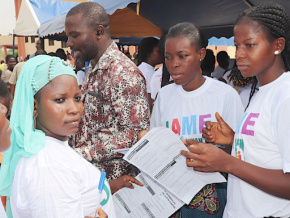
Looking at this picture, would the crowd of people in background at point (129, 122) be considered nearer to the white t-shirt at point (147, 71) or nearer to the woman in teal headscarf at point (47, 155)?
the woman in teal headscarf at point (47, 155)

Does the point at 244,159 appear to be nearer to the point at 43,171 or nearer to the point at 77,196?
the point at 77,196

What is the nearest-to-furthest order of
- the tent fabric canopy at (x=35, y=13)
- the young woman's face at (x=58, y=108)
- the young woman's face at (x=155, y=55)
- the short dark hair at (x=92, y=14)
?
the young woman's face at (x=58, y=108) → the short dark hair at (x=92, y=14) → the young woman's face at (x=155, y=55) → the tent fabric canopy at (x=35, y=13)

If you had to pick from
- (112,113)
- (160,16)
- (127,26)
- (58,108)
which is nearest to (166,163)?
(112,113)

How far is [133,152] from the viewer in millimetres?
1620

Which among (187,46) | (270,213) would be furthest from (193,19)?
(270,213)

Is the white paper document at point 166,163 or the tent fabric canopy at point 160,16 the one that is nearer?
the white paper document at point 166,163

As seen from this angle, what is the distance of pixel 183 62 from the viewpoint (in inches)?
80.9

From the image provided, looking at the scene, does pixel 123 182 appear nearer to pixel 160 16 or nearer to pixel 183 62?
pixel 183 62

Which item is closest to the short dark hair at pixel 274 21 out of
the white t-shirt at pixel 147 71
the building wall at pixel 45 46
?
the white t-shirt at pixel 147 71

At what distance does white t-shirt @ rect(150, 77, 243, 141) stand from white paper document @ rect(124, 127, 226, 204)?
1.21ft

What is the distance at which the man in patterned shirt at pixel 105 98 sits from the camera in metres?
1.84

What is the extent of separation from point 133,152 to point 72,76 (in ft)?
1.73

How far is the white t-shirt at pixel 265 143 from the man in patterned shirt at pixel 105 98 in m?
0.69

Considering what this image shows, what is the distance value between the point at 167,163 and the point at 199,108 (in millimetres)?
519
